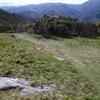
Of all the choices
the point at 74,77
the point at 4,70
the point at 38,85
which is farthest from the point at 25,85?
the point at 74,77

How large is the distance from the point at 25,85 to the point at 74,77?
5.20 meters

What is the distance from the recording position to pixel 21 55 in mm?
28016

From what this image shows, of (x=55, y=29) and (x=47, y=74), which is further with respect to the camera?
(x=55, y=29)

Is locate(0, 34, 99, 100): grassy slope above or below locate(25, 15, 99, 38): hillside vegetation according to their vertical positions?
above

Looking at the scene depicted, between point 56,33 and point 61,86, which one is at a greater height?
point 61,86

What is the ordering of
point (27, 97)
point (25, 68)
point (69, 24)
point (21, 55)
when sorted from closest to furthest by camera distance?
point (27, 97) < point (25, 68) < point (21, 55) < point (69, 24)

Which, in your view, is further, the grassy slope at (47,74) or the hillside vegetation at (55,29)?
the hillside vegetation at (55,29)

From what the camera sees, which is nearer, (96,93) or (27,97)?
(27,97)

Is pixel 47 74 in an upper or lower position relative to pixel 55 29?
upper

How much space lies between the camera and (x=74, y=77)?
2217cm

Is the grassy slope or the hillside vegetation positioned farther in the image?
the hillside vegetation

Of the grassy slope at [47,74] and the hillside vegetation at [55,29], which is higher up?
the grassy slope at [47,74]

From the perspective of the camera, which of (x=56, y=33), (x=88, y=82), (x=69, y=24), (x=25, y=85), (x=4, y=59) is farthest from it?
(x=69, y=24)

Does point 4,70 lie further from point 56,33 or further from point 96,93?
point 56,33
